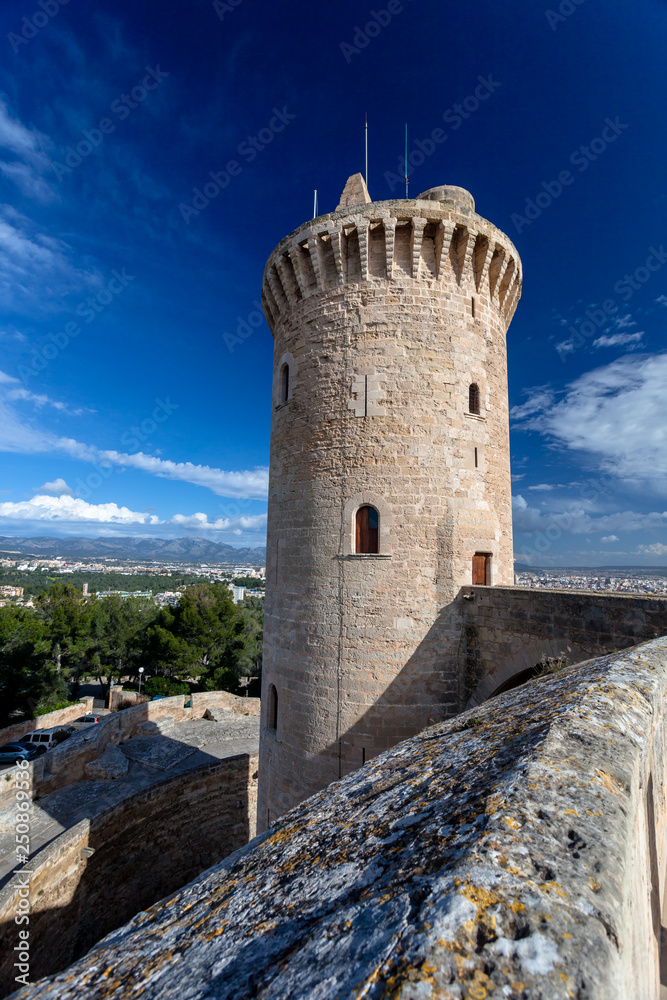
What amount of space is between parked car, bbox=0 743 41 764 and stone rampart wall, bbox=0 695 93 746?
3.65 ft

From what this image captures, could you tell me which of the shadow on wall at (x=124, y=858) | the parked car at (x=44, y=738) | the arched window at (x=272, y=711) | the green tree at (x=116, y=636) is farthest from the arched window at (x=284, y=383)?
the green tree at (x=116, y=636)

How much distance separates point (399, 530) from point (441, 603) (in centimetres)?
145

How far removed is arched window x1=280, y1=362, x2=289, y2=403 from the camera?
394 inches

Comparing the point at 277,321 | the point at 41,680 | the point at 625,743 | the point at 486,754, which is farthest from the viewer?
the point at 41,680

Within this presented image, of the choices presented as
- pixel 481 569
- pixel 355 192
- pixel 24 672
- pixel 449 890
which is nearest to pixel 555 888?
pixel 449 890

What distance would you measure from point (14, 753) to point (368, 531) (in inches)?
763

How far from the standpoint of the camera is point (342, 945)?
3.76 ft

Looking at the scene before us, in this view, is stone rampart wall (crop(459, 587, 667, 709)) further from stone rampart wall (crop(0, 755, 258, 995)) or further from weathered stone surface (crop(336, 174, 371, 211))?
weathered stone surface (crop(336, 174, 371, 211))

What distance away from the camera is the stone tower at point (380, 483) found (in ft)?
26.4

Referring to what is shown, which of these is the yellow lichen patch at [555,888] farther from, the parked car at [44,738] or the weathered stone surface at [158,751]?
the parked car at [44,738]

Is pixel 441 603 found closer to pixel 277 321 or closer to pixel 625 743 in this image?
pixel 625 743

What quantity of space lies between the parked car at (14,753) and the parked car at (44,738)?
51cm

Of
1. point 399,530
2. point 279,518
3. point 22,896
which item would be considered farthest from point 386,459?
point 22,896

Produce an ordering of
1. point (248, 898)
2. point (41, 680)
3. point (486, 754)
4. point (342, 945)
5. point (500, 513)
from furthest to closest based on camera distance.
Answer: point (41, 680), point (500, 513), point (486, 754), point (248, 898), point (342, 945)
